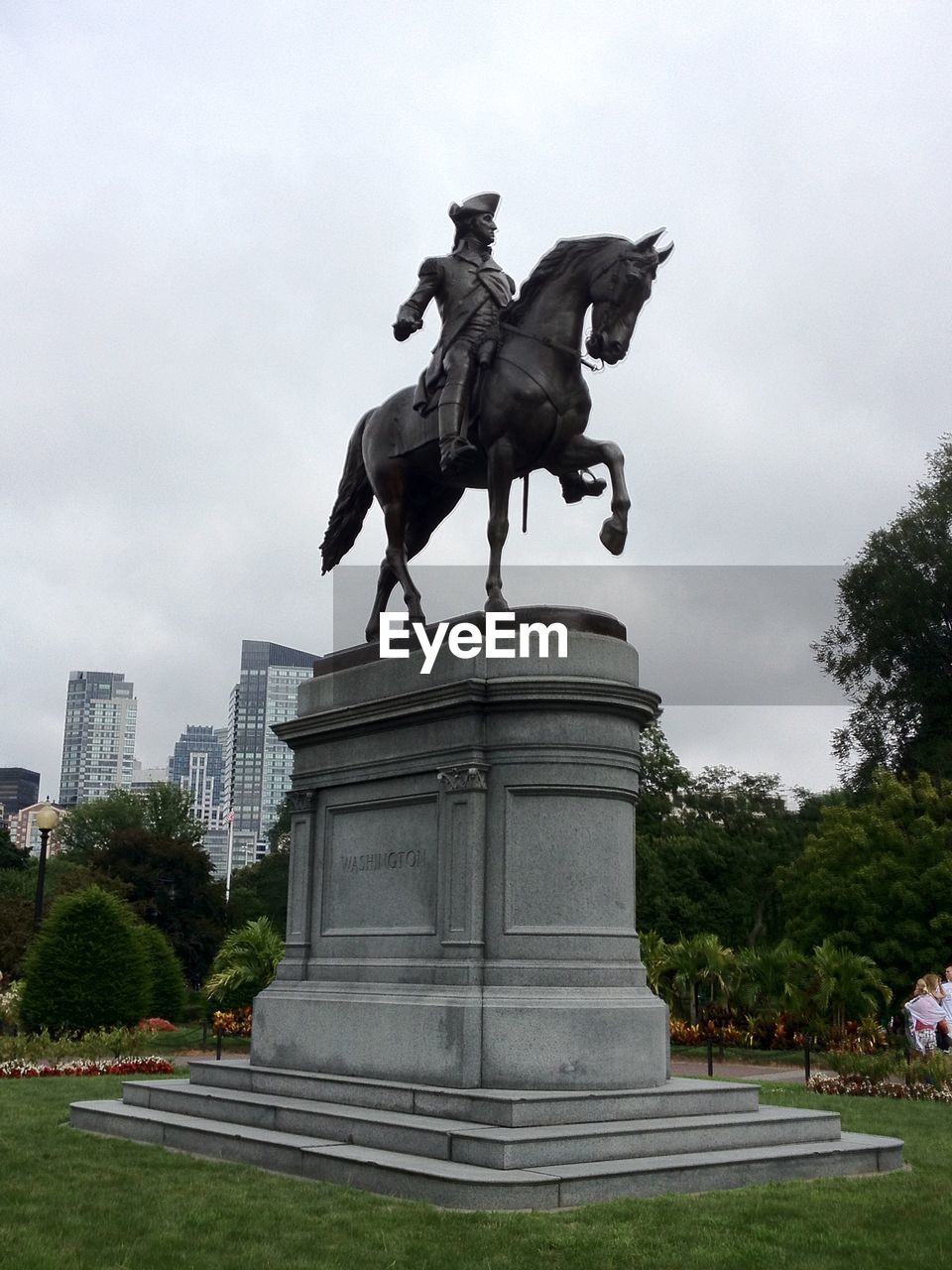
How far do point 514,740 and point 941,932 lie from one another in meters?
20.4

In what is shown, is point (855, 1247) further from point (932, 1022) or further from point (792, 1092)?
point (932, 1022)

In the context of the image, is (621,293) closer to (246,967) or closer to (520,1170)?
(520,1170)

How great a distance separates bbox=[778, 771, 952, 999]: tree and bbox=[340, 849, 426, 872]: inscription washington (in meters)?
18.9

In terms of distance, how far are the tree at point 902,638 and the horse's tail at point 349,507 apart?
27.6 metres

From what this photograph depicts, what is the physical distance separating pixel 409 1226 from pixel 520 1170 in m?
1.14

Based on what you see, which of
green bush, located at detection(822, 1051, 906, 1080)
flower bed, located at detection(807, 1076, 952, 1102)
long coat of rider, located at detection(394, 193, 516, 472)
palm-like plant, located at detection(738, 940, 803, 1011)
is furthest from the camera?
palm-like plant, located at detection(738, 940, 803, 1011)

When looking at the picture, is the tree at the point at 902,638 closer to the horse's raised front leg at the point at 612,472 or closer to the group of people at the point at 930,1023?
the group of people at the point at 930,1023

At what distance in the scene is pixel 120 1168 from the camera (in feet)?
33.9

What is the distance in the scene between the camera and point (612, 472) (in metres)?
12.7

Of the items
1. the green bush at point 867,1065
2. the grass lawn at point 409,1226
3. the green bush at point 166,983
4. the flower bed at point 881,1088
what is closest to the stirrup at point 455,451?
the grass lawn at point 409,1226

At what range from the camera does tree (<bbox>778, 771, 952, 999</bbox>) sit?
2920cm

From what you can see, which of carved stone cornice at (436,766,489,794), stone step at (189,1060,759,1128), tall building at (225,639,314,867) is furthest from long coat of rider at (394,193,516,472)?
tall building at (225,639,314,867)

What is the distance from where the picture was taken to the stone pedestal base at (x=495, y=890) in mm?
10969

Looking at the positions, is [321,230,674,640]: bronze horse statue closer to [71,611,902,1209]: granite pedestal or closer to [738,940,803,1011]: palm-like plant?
[71,611,902,1209]: granite pedestal
